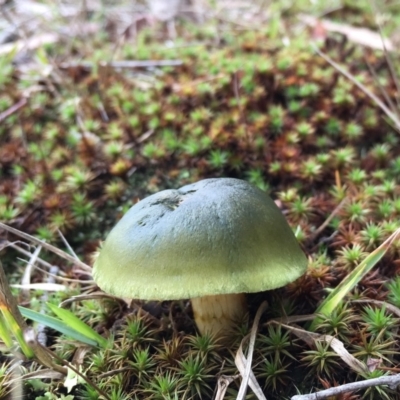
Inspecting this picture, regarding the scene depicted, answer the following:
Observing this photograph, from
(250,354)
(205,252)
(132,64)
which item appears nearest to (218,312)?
(250,354)

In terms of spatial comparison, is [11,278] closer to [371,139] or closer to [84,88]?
[84,88]

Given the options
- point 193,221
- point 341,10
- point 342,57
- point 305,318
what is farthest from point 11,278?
point 341,10

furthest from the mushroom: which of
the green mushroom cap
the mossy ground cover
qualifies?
the mossy ground cover

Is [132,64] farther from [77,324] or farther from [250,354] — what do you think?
[250,354]

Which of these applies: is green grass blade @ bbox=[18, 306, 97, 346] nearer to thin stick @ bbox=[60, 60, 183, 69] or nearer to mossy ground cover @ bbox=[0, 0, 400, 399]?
mossy ground cover @ bbox=[0, 0, 400, 399]

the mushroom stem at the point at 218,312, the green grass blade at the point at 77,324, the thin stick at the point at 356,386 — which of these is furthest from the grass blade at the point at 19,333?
the thin stick at the point at 356,386

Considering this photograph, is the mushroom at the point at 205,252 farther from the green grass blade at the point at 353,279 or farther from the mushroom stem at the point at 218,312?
the green grass blade at the point at 353,279
